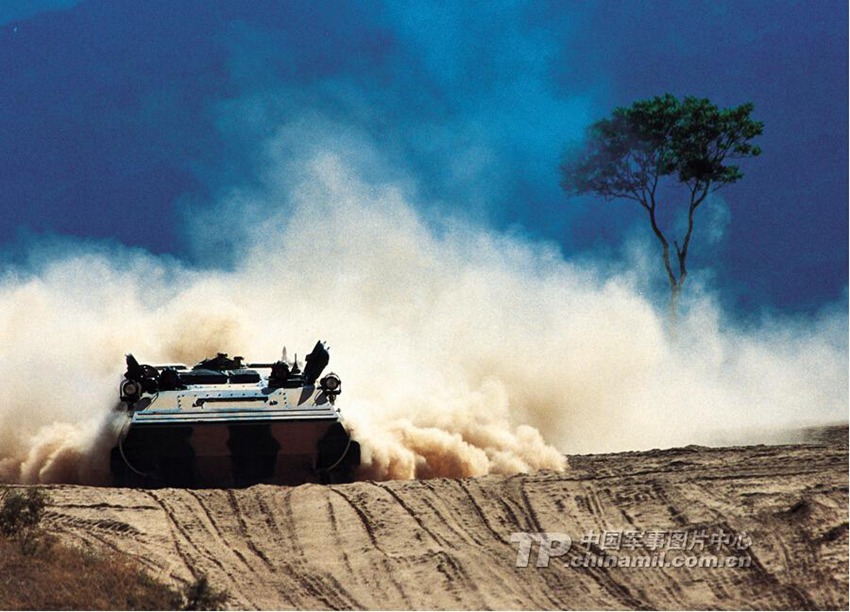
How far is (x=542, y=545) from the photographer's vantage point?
14617 mm

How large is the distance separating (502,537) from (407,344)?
44.8ft

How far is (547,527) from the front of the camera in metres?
15.2

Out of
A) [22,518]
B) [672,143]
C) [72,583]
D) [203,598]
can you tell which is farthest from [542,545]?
[672,143]

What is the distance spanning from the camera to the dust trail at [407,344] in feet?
65.7

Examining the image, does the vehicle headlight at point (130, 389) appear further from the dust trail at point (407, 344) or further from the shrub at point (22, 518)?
the shrub at point (22, 518)

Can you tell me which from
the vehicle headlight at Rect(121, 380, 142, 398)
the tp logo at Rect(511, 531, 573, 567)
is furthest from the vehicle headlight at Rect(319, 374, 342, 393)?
the tp logo at Rect(511, 531, 573, 567)

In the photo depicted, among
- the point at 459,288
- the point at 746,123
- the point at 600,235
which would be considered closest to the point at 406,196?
the point at 459,288

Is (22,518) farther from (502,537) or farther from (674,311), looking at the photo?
(674,311)

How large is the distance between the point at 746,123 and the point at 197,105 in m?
20.3

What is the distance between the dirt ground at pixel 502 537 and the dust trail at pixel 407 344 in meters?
2.12

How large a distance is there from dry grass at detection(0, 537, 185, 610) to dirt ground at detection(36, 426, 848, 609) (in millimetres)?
615

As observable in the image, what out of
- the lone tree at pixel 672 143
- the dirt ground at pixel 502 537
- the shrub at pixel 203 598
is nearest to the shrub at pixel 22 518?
the dirt ground at pixel 502 537

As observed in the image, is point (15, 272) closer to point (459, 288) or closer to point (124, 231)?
point (124, 231)

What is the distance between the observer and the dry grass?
12.2 metres
